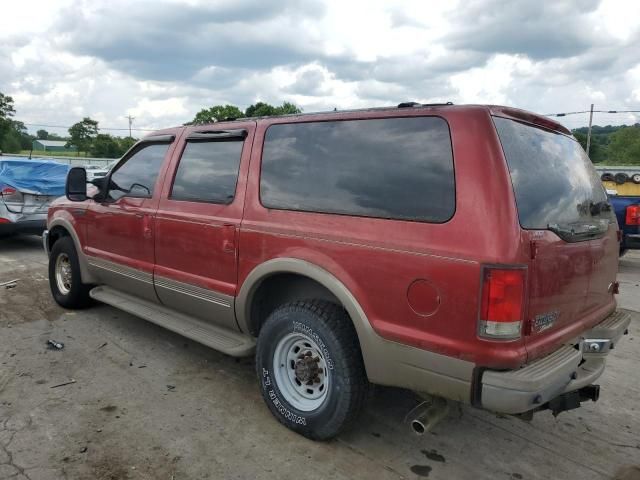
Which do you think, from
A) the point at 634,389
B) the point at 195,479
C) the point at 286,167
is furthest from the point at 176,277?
the point at 634,389

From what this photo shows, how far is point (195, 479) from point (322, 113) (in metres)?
2.25

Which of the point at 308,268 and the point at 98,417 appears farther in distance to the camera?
the point at 98,417

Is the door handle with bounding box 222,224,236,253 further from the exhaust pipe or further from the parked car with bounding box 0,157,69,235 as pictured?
the parked car with bounding box 0,157,69,235

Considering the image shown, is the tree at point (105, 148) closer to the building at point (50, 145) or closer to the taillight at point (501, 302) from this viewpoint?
the building at point (50, 145)

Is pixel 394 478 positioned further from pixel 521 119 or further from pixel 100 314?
pixel 100 314

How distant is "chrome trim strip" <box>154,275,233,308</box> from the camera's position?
3.63m

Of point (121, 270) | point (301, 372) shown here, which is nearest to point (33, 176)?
point (121, 270)

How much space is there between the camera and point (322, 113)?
128 inches

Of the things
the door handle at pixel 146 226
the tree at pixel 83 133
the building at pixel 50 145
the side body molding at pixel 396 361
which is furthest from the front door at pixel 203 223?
the building at pixel 50 145

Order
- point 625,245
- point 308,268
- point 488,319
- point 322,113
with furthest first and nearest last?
point 625,245 → point 322,113 → point 308,268 → point 488,319

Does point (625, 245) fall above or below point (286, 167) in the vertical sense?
below

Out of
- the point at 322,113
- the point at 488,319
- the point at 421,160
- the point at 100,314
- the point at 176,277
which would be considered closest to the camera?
the point at 488,319

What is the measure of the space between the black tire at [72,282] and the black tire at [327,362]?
3.00 meters

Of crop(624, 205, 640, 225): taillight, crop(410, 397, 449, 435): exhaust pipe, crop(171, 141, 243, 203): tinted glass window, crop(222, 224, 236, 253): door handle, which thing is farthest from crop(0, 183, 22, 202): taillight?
crop(624, 205, 640, 225): taillight
